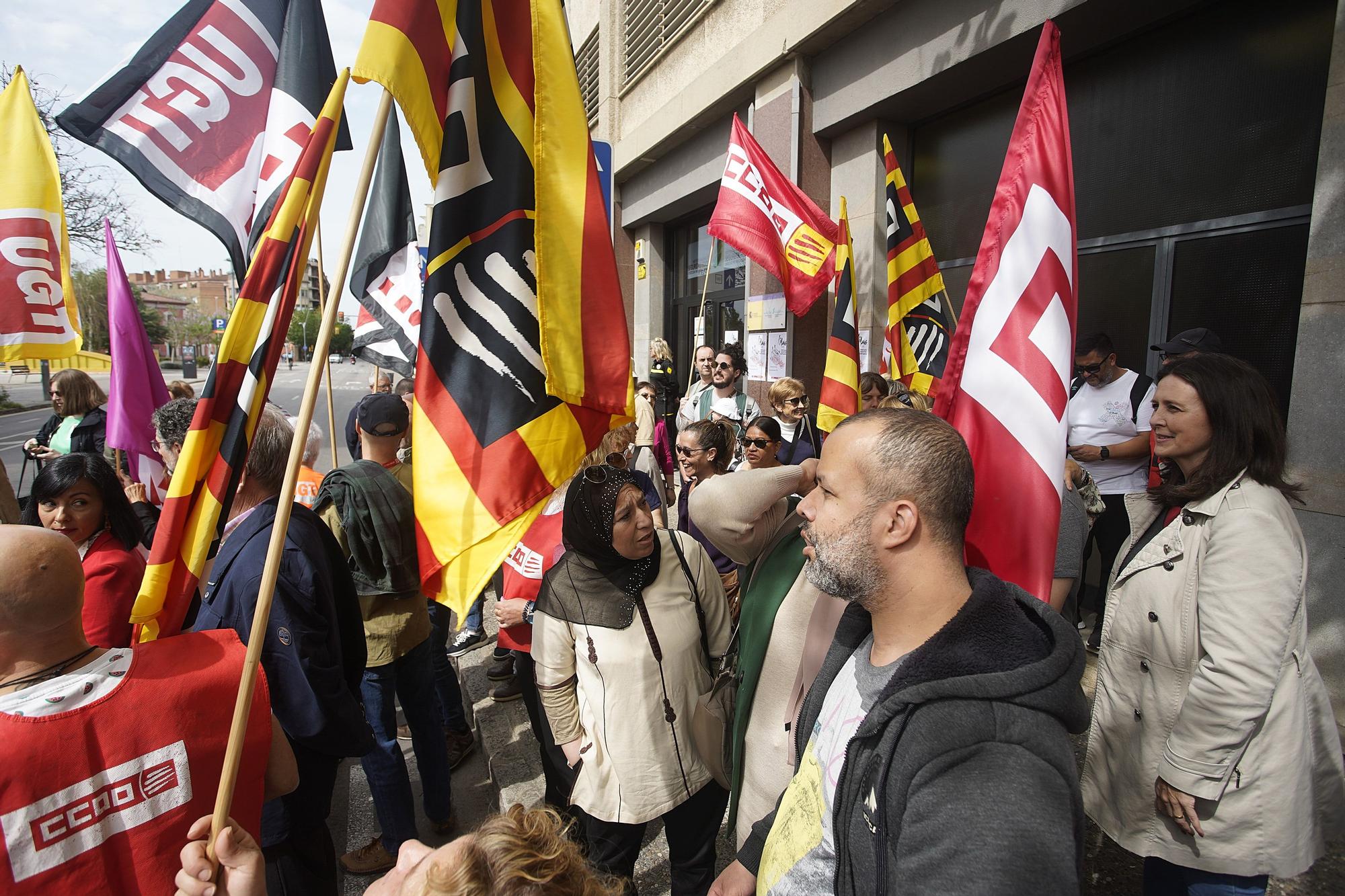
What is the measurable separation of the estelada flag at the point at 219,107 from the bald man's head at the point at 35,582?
1.91 metres

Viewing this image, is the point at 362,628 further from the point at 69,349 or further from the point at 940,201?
the point at 940,201

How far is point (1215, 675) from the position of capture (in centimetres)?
172

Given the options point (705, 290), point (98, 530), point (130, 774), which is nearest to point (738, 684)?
point (130, 774)

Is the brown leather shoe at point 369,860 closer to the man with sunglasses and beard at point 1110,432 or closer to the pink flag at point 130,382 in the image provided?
the pink flag at point 130,382

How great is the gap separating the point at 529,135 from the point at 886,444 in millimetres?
1417

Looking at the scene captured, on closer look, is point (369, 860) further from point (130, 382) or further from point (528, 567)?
point (130, 382)

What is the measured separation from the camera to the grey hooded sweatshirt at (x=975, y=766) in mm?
948

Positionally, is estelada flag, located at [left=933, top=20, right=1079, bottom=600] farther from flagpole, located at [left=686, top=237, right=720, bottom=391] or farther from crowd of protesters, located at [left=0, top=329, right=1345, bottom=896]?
flagpole, located at [left=686, top=237, right=720, bottom=391]

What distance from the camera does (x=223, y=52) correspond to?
2.91 meters

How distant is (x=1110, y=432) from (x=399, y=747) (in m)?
4.56

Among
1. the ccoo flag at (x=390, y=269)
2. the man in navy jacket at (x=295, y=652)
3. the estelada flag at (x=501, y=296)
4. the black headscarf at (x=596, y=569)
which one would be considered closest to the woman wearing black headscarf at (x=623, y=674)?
the black headscarf at (x=596, y=569)

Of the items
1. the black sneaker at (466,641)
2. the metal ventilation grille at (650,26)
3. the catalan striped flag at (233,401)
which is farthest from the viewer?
the metal ventilation grille at (650,26)

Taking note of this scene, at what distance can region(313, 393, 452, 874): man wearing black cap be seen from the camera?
2.81 meters

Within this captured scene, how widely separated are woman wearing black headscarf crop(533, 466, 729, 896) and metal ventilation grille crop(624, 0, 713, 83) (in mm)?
8347
